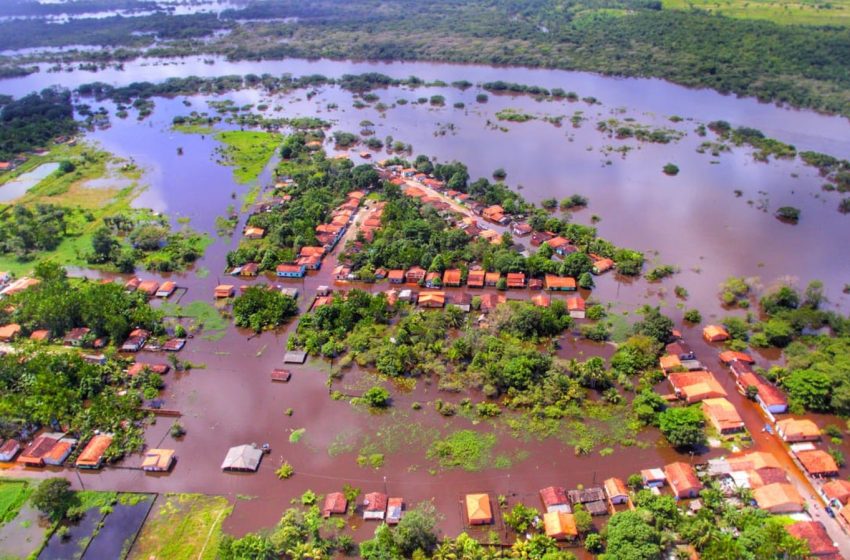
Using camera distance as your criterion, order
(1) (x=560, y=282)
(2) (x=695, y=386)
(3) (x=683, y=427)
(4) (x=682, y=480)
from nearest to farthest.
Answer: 1. (4) (x=682, y=480)
2. (3) (x=683, y=427)
3. (2) (x=695, y=386)
4. (1) (x=560, y=282)

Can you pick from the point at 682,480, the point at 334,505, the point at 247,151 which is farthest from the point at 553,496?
the point at 247,151

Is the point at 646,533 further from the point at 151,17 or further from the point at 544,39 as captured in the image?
the point at 151,17

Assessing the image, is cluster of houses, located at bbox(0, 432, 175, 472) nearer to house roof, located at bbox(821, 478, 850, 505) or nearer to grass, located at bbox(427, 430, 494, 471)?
grass, located at bbox(427, 430, 494, 471)

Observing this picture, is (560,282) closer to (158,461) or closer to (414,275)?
(414,275)

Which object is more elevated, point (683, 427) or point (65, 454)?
point (683, 427)

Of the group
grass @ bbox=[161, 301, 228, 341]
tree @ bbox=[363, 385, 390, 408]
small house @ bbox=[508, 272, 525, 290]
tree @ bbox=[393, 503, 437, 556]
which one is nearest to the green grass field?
small house @ bbox=[508, 272, 525, 290]

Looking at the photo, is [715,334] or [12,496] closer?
[12,496]

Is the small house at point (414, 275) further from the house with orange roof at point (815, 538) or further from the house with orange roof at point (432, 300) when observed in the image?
the house with orange roof at point (815, 538)
